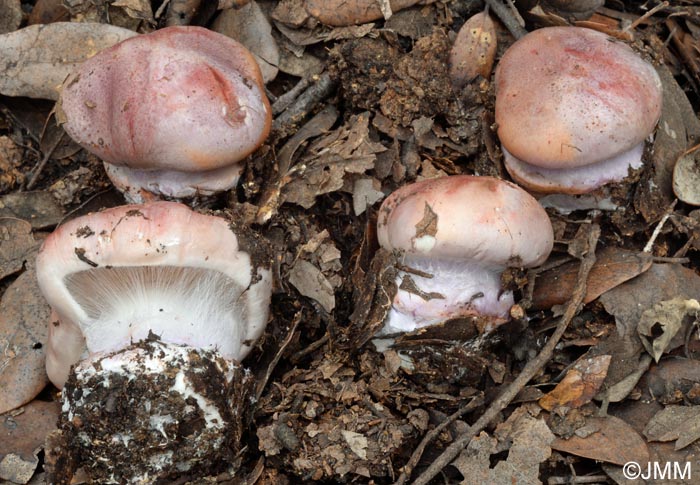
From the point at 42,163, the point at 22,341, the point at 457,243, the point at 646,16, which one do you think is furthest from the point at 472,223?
the point at 42,163

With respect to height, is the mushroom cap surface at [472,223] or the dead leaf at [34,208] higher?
the mushroom cap surface at [472,223]

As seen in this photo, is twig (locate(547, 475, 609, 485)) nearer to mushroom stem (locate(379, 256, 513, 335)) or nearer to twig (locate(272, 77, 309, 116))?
mushroom stem (locate(379, 256, 513, 335))

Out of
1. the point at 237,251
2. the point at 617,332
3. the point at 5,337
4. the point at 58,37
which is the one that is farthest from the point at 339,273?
the point at 58,37

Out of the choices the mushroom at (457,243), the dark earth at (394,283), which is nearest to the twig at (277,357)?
the dark earth at (394,283)

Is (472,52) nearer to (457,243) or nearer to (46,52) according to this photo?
(457,243)

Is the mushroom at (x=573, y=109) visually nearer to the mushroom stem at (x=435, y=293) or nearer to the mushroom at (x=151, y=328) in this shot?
the mushroom stem at (x=435, y=293)
